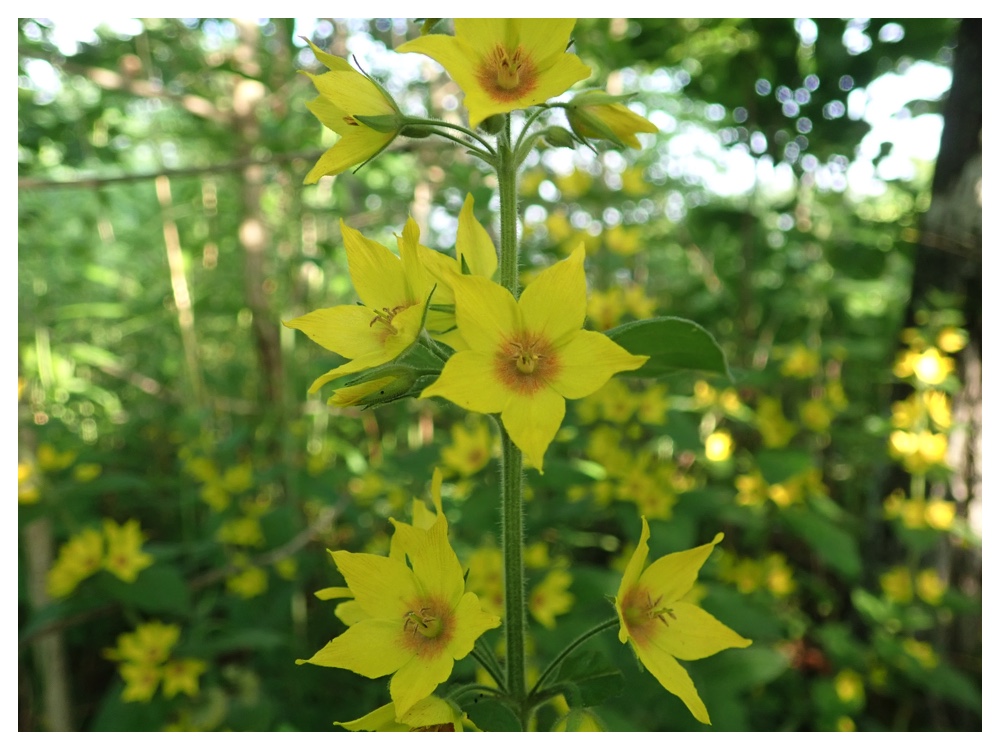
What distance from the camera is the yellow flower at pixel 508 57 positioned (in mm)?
557

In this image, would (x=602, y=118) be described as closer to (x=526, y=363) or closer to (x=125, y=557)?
(x=526, y=363)

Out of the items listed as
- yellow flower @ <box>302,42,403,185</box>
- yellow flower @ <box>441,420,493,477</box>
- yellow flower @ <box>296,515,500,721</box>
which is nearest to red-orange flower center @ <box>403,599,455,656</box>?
yellow flower @ <box>296,515,500,721</box>

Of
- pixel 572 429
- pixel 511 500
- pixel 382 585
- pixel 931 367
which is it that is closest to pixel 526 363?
pixel 511 500

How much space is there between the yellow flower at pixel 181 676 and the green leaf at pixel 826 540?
5.01 ft

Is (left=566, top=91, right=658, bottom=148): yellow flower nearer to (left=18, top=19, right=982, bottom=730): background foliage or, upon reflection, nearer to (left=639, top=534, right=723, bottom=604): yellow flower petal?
(left=639, top=534, right=723, bottom=604): yellow flower petal

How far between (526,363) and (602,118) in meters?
0.25

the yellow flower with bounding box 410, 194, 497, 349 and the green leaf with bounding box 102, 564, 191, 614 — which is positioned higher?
the yellow flower with bounding box 410, 194, 497, 349

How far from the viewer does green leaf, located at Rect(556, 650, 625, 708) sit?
0.60m

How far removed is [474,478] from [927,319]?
4.42 feet

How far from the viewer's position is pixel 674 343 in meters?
0.58

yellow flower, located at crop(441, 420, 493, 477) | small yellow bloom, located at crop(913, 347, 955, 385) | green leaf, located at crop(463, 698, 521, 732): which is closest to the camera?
green leaf, located at crop(463, 698, 521, 732)

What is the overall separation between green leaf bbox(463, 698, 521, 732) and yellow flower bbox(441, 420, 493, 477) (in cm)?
93

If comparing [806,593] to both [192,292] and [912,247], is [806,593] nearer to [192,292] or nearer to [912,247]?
[912,247]

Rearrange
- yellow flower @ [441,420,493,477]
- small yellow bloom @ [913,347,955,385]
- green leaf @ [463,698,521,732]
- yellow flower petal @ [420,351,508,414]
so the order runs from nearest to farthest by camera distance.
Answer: yellow flower petal @ [420,351,508,414], green leaf @ [463,698,521,732], yellow flower @ [441,420,493,477], small yellow bloom @ [913,347,955,385]
